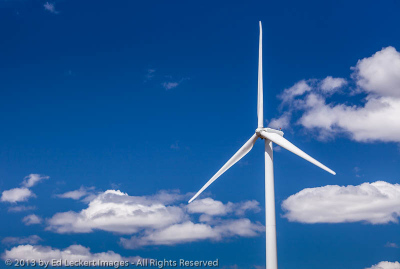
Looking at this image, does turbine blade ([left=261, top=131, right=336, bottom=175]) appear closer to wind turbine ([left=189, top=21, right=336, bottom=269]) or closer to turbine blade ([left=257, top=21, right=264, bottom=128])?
wind turbine ([left=189, top=21, right=336, bottom=269])

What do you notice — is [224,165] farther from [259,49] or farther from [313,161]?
[259,49]

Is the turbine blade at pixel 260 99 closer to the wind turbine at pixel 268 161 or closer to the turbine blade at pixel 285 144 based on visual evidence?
the wind turbine at pixel 268 161

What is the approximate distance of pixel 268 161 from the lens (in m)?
59.3

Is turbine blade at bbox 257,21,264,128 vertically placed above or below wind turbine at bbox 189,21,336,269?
above

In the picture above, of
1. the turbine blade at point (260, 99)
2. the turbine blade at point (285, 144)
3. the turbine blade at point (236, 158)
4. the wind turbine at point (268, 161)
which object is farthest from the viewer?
the turbine blade at point (260, 99)

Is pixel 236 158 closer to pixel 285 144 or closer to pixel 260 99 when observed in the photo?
pixel 285 144

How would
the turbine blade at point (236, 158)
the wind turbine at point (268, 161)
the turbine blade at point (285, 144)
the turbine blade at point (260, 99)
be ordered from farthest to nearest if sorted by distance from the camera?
1. the turbine blade at point (260, 99)
2. the turbine blade at point (236, 158)
3. the turbine blade at point (285, 144)
4. the wind turbine at point (268, 161)

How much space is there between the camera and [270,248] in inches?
2181

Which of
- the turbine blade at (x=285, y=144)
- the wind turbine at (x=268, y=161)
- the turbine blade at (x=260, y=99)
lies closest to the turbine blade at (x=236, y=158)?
the wind turbine at (x=268, y=161)

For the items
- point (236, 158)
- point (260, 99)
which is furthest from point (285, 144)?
point (260, 99)

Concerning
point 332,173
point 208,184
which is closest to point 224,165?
point 208,184

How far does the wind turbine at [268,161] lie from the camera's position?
55406 millimetres

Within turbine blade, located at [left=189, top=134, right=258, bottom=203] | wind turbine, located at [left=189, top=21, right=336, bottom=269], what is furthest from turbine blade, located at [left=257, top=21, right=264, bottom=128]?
turbine blade, located at [left=189, top=134, right=258, bottom=203]

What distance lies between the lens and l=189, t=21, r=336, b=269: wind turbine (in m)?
55.4
